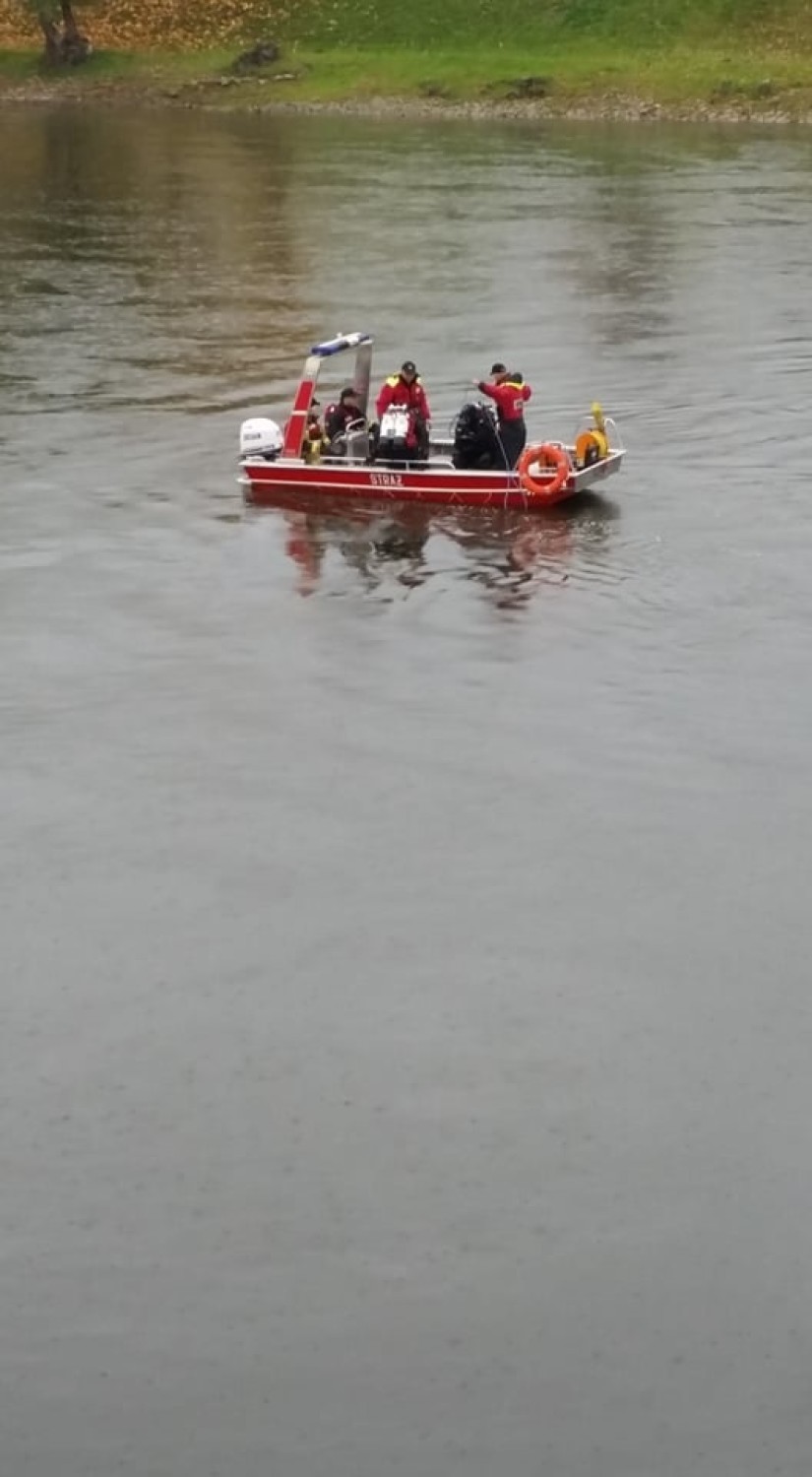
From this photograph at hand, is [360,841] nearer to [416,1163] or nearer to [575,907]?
[575,907]

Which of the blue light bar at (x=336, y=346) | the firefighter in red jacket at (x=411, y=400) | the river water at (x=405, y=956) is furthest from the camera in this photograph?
the blue light bar at (x=336, y=346)

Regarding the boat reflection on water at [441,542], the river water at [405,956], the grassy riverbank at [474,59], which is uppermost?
the grassy riverbank at [474,59]

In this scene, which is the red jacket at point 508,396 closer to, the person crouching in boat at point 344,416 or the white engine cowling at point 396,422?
the white engine cowling at point 396,422

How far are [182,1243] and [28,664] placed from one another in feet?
42.8

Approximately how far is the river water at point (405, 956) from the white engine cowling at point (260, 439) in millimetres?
1090

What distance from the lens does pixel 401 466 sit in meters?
33.0

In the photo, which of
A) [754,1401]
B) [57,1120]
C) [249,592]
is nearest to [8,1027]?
[57,1120]

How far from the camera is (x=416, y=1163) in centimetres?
1675

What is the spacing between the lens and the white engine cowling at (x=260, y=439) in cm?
3400

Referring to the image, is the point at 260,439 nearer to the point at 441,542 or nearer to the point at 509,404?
the point at 441,542

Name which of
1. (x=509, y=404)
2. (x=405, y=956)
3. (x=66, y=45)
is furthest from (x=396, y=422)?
(x=66, y=45)

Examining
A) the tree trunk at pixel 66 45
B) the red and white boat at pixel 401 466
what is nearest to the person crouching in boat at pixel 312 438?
the red and white boat at pixel 401 466

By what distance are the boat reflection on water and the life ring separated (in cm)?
51

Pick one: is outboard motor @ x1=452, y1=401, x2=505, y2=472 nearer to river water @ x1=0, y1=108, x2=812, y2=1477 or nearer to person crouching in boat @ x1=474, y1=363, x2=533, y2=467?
person crouching in boat @ x1=474, y1=363, x2=533, y2=467
